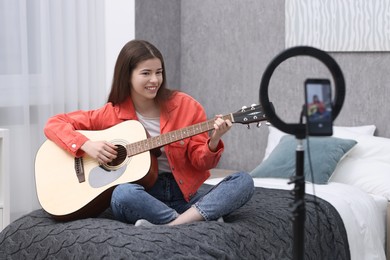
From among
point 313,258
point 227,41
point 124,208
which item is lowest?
point 313,258

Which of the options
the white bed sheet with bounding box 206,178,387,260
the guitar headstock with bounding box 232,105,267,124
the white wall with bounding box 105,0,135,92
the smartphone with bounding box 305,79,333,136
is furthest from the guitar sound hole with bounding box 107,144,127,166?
the white wall with bounding box 105,0,135,92

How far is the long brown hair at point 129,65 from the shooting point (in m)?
2.70

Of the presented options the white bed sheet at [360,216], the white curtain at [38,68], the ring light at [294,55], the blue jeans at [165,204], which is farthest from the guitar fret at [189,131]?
the white curtain at [38,68]

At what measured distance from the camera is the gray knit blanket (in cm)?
219

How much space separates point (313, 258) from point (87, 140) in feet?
2.92

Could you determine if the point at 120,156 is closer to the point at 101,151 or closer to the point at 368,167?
the point at 101,151

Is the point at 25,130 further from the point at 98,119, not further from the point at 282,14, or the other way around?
the point at 282,14

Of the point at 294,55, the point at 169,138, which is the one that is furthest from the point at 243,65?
the point at 294,55

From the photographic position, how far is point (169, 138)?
99.7 inches

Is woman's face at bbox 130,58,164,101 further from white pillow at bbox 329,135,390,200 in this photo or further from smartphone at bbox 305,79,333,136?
smartphone at bbox 305,79,333,136

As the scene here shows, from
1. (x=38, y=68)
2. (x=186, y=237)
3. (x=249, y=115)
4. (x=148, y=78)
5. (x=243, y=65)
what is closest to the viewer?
(x=186, y=237)

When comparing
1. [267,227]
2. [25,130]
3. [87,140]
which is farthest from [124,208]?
[25,130]

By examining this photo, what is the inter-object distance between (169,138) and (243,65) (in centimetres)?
149

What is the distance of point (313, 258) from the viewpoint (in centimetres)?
257
